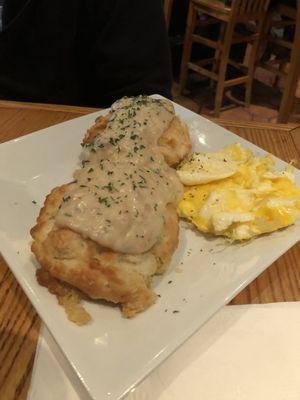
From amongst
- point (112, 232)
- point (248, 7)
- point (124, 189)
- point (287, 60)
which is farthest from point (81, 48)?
point (287, 60)

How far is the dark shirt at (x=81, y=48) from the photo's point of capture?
2.07 metres

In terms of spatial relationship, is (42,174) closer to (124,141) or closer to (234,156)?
(124,141)

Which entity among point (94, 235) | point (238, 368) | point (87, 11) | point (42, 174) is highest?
point (87, 11)

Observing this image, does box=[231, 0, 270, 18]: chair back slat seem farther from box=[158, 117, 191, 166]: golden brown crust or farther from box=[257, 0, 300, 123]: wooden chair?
box=[158, 117, 191, 166]: golden brown crust

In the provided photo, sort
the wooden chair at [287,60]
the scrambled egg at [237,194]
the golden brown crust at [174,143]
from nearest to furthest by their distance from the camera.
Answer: the scrambled egg at [237,194], the golden brown crust at [174,143], the wooden chair at [287,60]

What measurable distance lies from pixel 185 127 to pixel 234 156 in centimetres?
27

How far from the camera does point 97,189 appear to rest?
45.2 inches

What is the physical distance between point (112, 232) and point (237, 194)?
0.51 meters

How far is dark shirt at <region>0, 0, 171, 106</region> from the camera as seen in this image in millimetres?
2074

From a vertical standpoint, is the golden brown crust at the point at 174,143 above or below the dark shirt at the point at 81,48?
below

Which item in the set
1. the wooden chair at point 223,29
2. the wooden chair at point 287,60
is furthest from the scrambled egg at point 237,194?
the wooden chair at point 223,29

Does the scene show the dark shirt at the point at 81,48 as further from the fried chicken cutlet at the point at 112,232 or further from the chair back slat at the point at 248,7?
the chair back slat at the point at 248,7

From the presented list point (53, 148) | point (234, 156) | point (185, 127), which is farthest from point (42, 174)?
point (234, 156)

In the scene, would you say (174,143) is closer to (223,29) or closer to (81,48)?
(81,48)
